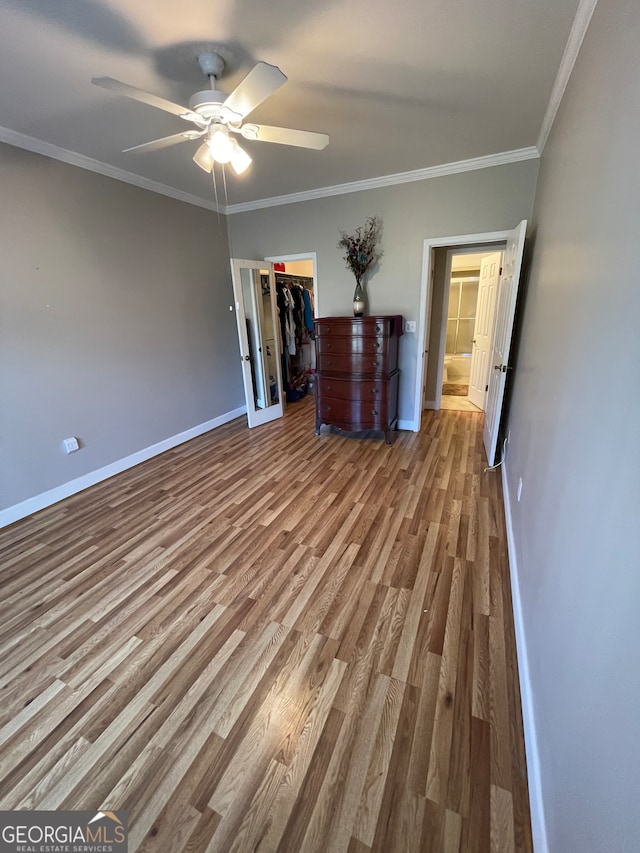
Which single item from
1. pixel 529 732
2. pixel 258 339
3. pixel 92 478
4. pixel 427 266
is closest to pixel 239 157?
pixel 427 266

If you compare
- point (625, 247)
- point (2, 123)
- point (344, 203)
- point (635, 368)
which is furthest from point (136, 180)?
point (635, 368)

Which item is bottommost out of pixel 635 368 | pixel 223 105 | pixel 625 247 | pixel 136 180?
pixel 635 368

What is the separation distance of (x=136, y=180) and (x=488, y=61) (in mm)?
2983

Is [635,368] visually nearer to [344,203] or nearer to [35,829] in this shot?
[35,829]

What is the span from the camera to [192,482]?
313cm

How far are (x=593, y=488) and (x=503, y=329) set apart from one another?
8.20 feet

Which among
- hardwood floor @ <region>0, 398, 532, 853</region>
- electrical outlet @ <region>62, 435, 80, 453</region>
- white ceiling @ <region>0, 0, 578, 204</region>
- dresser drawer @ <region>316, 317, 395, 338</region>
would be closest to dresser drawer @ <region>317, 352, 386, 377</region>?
dresser drawer @ <region>316, 317, 395, 338</region>

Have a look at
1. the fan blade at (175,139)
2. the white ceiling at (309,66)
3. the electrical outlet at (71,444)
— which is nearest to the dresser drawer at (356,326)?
the white ceiling at (309,66)

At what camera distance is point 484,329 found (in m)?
4.70

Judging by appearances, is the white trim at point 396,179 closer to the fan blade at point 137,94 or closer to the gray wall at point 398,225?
the gray wall at point 398,225

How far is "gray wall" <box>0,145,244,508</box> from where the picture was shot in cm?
253

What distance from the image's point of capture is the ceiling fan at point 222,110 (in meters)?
1.46

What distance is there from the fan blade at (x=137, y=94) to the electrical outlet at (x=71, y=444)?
8.05 feet

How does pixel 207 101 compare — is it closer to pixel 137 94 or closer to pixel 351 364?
pixel 137 94
